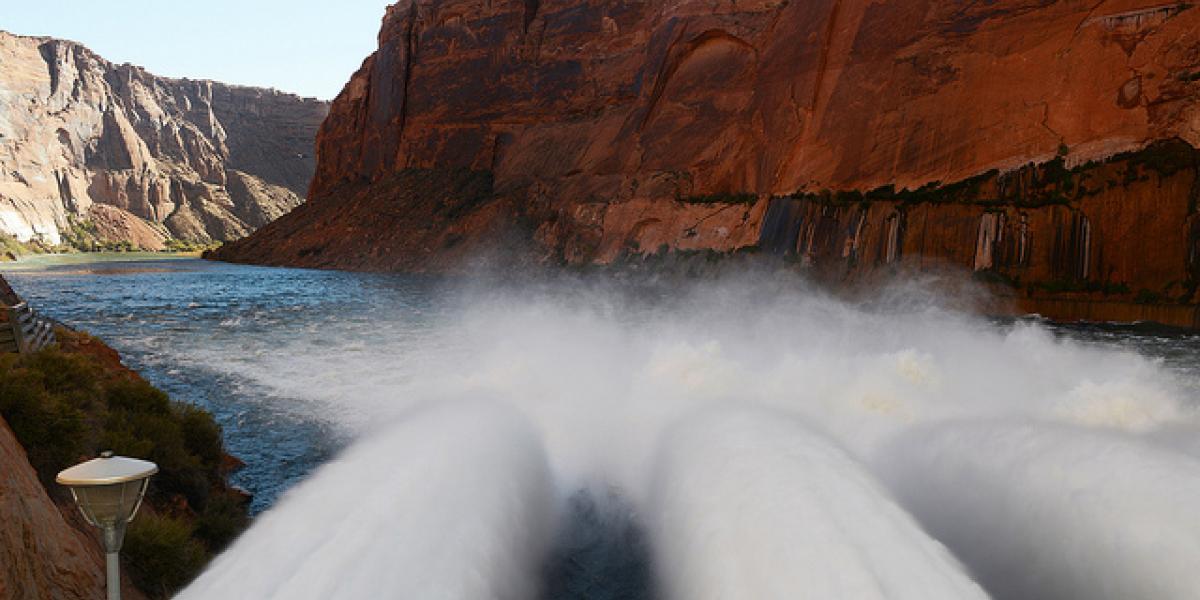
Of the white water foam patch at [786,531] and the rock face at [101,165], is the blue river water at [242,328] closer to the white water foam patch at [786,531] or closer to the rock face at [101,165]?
the white water foam patch at [786,531]

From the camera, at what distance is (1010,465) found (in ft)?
28.0

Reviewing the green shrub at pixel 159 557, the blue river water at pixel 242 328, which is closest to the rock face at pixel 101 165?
the blue river water at pixel 242 328

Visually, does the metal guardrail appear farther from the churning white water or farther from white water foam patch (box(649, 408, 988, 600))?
white water foam patch (box(649, 408, 988, 600))

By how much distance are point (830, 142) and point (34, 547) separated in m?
35.8

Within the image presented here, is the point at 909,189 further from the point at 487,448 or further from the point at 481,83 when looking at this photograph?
the point at 481,83

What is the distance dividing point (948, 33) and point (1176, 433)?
88.3ft

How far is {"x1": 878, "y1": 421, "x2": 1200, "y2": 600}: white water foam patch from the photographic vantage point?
6.45 metres

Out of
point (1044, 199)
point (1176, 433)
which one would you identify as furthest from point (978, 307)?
point (1176, 433)

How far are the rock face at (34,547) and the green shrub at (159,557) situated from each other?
25.3 inches

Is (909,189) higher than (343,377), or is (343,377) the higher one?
(909,189)

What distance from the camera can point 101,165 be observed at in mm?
159250

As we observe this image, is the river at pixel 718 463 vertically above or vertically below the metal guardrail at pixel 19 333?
below

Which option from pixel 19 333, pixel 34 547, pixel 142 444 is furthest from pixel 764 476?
pixel 19 333

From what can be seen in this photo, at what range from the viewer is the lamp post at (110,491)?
4.51m
